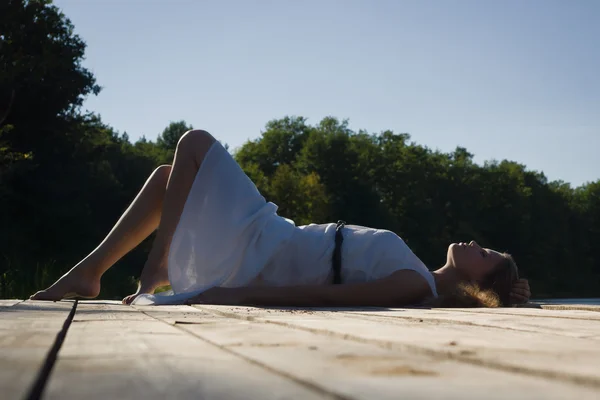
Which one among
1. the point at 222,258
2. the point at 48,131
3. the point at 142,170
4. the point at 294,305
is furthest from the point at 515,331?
the point at 142,170

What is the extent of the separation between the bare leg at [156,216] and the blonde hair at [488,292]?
5.25 feet

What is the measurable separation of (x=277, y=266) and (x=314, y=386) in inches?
140

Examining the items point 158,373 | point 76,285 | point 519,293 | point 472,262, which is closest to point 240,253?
point 76,285

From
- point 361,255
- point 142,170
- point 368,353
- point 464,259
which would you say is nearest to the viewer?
point 368,353

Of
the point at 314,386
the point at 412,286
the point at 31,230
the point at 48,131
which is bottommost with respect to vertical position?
the point at 314,386

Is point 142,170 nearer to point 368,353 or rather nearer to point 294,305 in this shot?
point 294,305

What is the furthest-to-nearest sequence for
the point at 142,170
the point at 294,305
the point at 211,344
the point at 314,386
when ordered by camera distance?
1. the point at 142,170
2. the point at 294,305
3. the point at 211,344
4. the point at 314,386

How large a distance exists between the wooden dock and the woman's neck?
9.20 ft

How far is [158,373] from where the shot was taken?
915 mm

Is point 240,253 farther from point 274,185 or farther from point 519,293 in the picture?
point 274,185

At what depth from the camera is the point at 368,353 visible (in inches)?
46.5

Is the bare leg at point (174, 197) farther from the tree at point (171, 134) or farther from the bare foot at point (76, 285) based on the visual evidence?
the tree at point (171, 134)

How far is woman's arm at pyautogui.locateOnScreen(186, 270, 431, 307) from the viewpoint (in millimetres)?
3711

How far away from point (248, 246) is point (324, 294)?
78 cm
